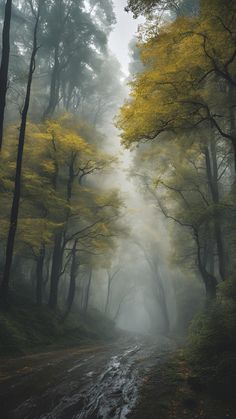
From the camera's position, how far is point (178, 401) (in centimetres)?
529

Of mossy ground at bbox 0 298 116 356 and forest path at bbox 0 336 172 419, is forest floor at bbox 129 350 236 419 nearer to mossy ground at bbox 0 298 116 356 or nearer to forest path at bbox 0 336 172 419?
forest path at bbox 0 336 172 419

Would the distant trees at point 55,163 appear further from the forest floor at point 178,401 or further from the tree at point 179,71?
the forest floor at point 178,401

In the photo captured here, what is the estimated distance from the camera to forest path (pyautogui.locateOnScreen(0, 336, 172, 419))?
15.8ft

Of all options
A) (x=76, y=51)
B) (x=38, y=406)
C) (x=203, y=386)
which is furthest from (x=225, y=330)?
(x=76, y=51)

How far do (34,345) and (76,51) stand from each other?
20385mm

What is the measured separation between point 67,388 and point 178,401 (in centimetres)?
214

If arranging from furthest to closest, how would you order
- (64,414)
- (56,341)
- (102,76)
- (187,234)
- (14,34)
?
(102,76) → (14,34) → (187,234) → (56,341) → (64,414)

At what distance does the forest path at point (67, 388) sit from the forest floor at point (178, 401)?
0.26 m

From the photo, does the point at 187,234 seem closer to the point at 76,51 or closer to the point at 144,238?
the point at 144,238

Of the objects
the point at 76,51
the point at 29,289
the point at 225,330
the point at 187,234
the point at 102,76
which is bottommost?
the point at 225,330

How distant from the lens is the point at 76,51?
76.9 feet

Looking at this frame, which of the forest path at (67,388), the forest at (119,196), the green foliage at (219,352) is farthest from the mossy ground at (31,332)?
the green foliage at (219,352)

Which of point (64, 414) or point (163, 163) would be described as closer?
point (64, 414)

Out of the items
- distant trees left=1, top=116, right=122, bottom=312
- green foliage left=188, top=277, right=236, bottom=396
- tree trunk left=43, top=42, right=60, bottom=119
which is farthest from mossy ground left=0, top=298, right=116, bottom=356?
tree trunk left=43, top=42, right=60, bottom=119
